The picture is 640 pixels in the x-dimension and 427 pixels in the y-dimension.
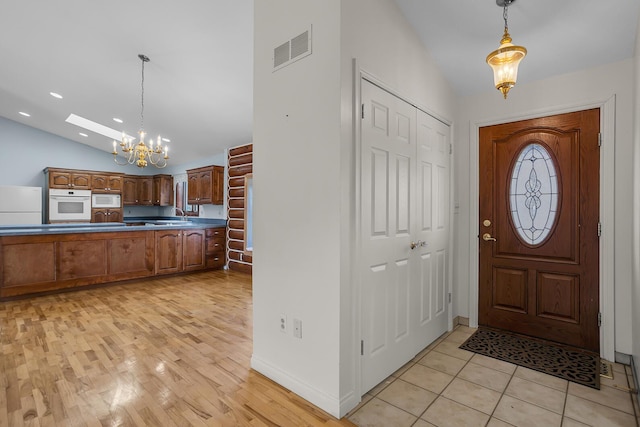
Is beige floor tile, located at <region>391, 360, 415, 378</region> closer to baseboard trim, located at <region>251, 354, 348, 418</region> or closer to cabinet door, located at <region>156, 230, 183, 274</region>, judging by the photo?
baseboard trim, located at <region>251, 354, 348, 418</region>

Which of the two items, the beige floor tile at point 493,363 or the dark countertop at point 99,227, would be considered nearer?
the beige floor tile at point 493,363

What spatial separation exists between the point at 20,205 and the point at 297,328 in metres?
7.51

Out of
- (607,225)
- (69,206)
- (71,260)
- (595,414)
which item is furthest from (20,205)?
(607,225)

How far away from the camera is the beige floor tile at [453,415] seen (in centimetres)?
171

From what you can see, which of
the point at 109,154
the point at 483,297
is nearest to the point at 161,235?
the point at 109,154

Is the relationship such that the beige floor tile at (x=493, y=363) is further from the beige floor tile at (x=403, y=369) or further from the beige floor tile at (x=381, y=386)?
the beige floor tile at (x=381, y=386)

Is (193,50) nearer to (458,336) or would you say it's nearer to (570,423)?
(458,336)

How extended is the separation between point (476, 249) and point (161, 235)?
16.4 ft

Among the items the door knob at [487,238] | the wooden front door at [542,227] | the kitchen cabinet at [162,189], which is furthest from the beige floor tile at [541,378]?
the kitchen cabinet at [162,189]

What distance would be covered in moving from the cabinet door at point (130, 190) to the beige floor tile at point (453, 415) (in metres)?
8.86

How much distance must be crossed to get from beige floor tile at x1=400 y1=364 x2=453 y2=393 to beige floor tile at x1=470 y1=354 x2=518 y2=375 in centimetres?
39

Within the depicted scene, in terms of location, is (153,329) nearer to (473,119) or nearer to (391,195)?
(391,195)

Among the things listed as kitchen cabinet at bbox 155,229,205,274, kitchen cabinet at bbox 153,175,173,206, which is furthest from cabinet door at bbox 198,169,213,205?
kitchen cabinet at bbox 153,175,173,206

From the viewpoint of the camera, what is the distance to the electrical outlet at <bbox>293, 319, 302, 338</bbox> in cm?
199
